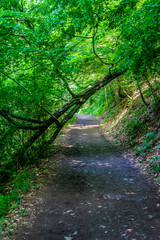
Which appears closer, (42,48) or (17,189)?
(17,189)

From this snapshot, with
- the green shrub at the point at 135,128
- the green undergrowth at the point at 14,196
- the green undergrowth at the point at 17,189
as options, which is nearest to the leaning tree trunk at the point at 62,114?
the green undergrowth at the point at 17,189

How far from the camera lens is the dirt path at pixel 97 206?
11.6 ft

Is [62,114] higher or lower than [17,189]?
higher

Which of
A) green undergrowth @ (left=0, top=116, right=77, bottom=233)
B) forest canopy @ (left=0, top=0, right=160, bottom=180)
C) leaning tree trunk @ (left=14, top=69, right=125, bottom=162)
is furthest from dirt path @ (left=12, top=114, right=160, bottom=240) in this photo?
forest canopy @ (left=0, top=0, right=160, bottom=180)

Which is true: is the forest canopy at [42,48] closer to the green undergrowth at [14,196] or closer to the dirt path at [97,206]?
the green undergrowth at [14,196]

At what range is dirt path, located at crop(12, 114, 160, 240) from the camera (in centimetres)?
355

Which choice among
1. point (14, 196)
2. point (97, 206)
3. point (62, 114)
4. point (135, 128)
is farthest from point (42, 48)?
point (135, 128)

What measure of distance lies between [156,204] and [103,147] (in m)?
6.26

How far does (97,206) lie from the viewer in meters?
4.55

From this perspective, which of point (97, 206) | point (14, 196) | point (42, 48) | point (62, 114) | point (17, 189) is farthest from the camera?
point (62, 114)

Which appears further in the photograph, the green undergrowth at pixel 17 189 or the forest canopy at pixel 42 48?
the forest canopy at pixel 42 48

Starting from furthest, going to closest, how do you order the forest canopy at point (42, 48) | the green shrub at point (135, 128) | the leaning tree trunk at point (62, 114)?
the green shrub at point (135, 128)
the leaning tree trunk at point (62, 114)
the forest canopy at point (42, 48)

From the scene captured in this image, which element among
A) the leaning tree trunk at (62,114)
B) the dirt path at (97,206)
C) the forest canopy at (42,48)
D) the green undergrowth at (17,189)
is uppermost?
the forest canopy at (42,48)

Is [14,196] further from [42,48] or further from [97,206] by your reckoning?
[42,48]
